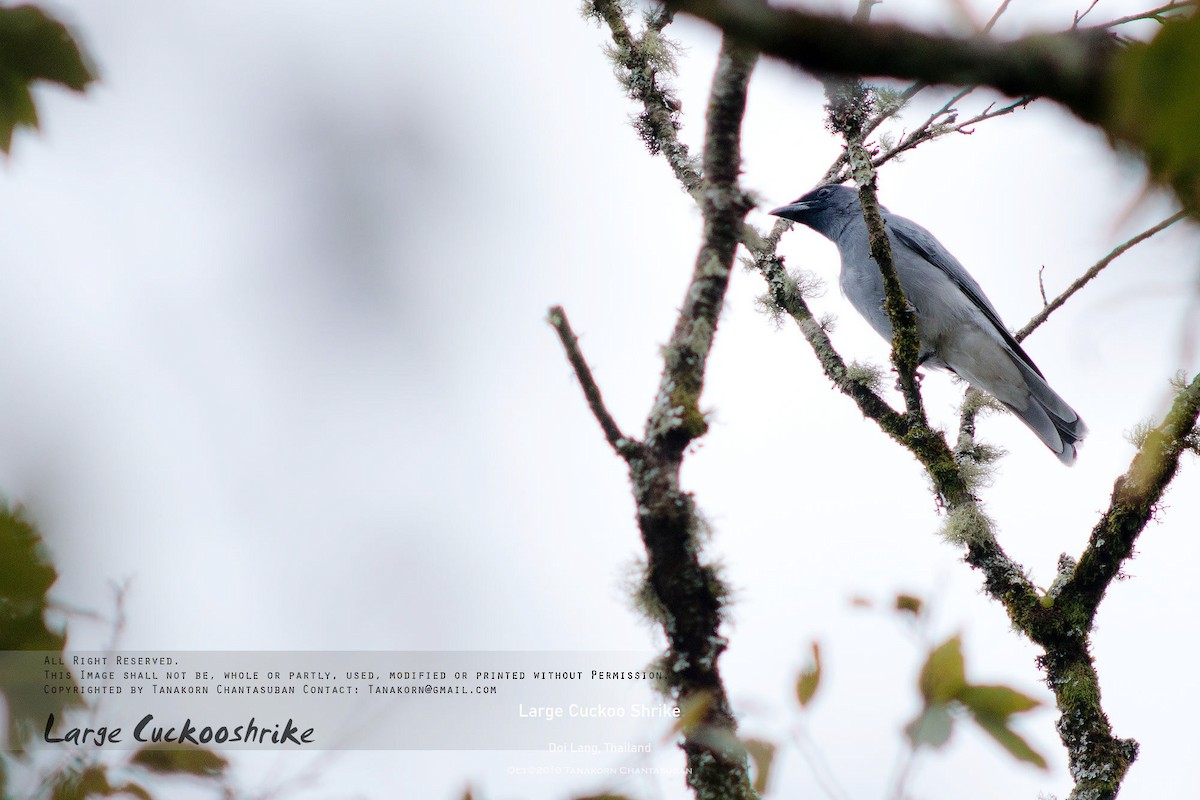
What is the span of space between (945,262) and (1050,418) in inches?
54.1

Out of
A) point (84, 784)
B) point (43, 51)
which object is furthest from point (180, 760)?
point (43, 51)

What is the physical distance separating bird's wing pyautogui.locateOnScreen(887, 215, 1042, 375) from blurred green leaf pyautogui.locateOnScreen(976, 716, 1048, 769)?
5.87 m

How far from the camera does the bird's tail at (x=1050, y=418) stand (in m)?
6.47

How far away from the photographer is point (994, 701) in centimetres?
136

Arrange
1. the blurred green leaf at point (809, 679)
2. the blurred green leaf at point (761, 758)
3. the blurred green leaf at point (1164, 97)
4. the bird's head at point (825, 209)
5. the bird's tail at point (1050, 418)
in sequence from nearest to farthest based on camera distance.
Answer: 1. the blurred green leaf at point (1164, 97)
2. the blurred green leaf at point (809, 679)
3. the blurred green leaf at point (761, 758)
4. the bird's tail at point (1050, 418)
5. the bird's head at point (825, 209)

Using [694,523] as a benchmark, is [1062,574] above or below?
above

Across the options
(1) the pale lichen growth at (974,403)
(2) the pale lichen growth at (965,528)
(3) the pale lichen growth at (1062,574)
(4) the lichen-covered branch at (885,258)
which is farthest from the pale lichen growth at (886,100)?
(3) the pale lichen growth at (1062,574)

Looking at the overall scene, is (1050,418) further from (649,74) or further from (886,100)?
(649,74)

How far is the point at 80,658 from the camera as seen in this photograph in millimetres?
1612

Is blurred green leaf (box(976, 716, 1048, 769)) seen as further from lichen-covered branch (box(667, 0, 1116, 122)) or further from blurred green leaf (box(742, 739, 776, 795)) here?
lichen-covered branch (box(667, 0, 1116, 122))

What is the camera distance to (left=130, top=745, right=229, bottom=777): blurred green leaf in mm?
1559

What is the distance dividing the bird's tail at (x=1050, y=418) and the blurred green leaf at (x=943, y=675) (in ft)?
18.4

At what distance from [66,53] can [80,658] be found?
99 cm

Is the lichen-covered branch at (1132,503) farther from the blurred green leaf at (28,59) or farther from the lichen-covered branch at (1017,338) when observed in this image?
the blurred green leaf at (28,59)
